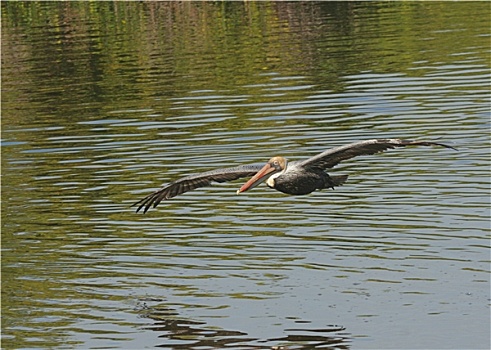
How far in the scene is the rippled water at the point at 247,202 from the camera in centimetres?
1273

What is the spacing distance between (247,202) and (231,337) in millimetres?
5570

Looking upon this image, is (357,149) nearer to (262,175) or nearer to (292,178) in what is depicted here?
(292,178)

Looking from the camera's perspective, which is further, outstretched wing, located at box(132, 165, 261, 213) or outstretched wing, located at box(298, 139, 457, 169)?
outstretched wing, located at box(132, 165, 261, 213)

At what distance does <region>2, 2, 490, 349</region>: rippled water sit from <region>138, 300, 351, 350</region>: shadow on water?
28mm

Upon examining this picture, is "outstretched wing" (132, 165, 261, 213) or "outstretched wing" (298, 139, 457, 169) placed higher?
"outstretched wing" (298, 139, 457, 169)

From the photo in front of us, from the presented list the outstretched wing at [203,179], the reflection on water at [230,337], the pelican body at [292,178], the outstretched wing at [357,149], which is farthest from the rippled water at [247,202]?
the outstretched wing at [357,149]

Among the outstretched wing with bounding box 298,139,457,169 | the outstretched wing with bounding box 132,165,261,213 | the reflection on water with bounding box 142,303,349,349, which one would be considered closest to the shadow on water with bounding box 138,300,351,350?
the reflection on water with bounding box 142,303,349,349

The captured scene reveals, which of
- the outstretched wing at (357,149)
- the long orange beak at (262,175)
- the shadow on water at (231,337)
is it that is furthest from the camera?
the long orange beak at (262,175)

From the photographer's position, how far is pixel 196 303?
1327cm

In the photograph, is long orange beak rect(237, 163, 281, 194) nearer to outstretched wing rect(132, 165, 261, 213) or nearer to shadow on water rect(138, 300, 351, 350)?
outstretched wing rect(132, 165, 261, 213)

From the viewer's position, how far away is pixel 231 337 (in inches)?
480

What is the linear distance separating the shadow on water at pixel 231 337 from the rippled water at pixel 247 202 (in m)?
0.03

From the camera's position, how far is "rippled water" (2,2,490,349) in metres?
12.7

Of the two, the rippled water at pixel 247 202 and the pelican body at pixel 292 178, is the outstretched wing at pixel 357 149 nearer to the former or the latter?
the pelican body at pixel 292 178
